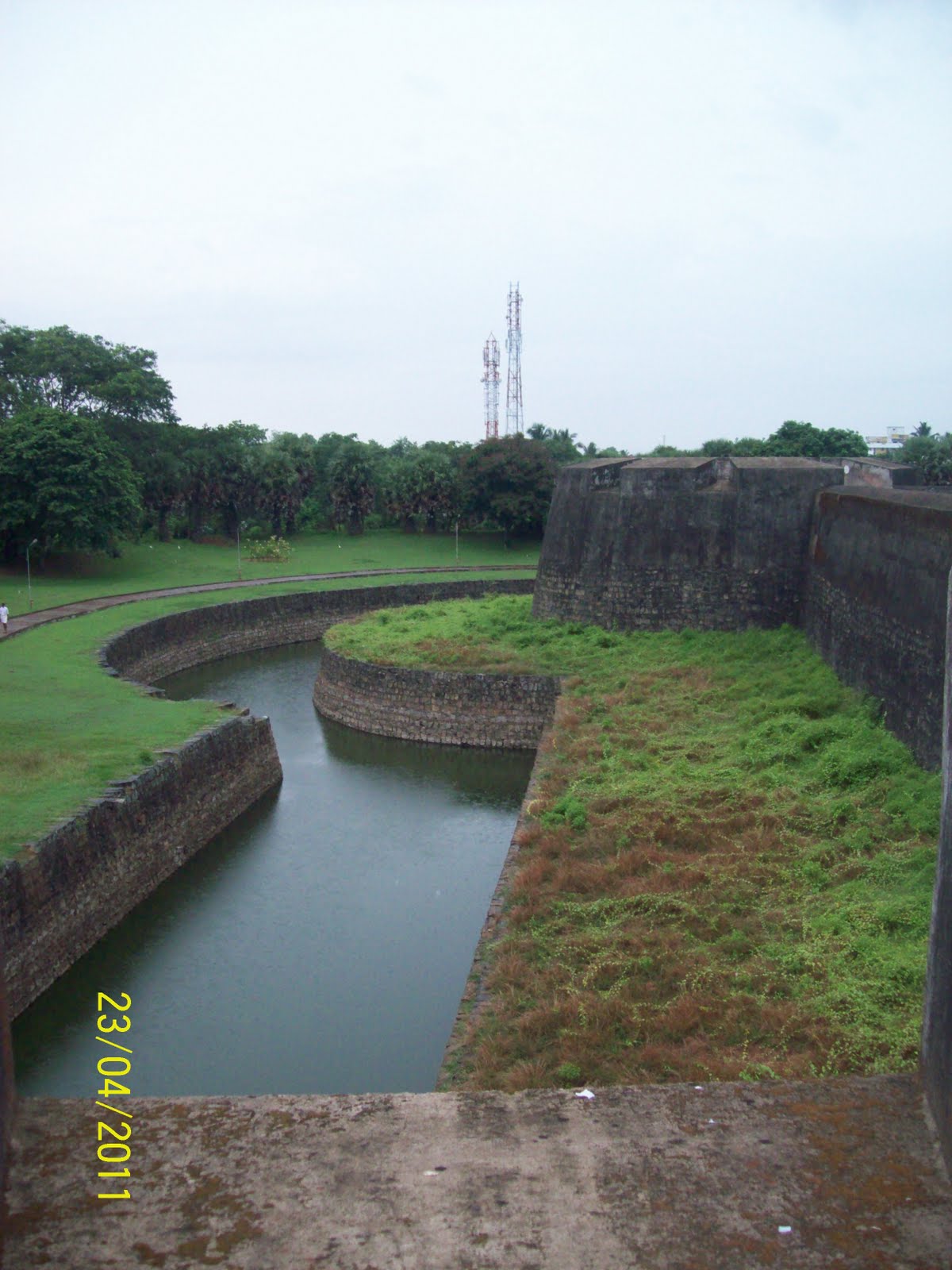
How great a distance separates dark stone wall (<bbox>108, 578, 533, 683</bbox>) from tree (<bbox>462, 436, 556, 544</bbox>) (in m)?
7.65

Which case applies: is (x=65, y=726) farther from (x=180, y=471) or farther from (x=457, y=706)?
(x=180, y=471)

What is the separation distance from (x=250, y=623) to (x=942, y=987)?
81.6ft

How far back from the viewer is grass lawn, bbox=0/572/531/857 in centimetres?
1135

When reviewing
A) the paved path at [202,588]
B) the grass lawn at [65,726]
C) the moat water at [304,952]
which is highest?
the paved path at [202,588]

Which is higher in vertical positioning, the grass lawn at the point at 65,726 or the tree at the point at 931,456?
the tree at the point at 931,456

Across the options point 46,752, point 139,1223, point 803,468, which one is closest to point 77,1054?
point 46,752

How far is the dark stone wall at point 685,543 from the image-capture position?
20328mm

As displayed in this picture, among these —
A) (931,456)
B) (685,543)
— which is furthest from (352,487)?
(685,543)

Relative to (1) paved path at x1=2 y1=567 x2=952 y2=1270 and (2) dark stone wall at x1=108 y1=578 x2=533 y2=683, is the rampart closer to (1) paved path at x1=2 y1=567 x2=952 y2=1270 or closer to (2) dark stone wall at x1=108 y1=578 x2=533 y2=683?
(2) dark stone wall at x1=108 y1=578 x2=533 y2=683

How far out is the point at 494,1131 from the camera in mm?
4793

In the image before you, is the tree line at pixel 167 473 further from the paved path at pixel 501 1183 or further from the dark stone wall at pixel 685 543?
the paved path at pixel 501 1183
